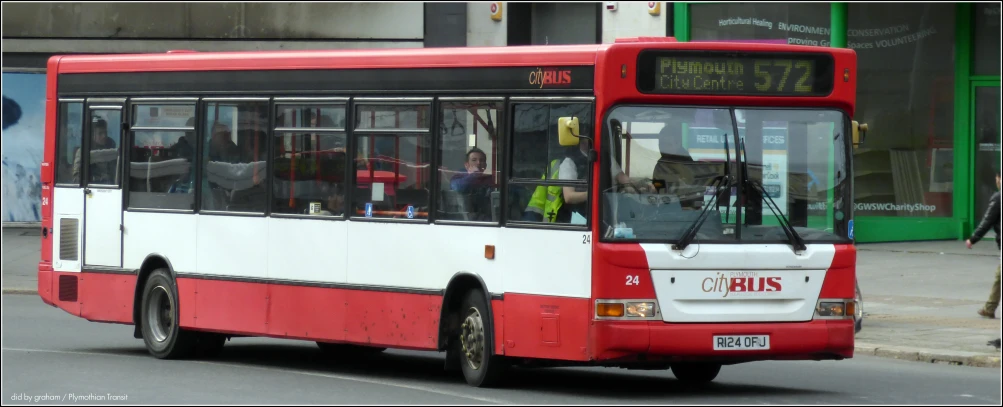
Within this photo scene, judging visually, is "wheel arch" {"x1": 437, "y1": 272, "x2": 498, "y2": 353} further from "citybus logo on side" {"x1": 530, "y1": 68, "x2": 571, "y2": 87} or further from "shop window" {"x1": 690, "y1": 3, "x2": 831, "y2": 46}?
"shop window" {"x1": 690, "y1": 3, "x2": 831, "y2": 46}

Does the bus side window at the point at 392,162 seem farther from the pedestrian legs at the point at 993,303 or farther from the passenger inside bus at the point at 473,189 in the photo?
the pedestrian legs at the point at 993,303

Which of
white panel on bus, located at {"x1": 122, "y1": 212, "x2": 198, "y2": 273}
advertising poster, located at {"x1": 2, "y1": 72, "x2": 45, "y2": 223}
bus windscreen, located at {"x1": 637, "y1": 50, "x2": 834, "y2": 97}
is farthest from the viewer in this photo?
advertising poster, located at {"x1": 2, "y1": 72, "x2": 45, "y2": 223}

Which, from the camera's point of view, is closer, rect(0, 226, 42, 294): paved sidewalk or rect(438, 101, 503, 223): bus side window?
rect(438, 101, 503, 223): bus side window

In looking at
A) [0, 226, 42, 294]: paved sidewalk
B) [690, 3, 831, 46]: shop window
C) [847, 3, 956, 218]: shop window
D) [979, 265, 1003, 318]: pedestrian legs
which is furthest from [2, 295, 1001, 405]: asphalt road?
[847, 3, 956, 218]: shop window

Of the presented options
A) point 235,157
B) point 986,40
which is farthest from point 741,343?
point 986,40

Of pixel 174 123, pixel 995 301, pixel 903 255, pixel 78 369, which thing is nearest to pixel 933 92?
pixel 903 255

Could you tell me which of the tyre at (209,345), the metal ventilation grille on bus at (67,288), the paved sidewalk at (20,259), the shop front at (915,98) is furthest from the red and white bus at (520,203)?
the shop front at (915,98)

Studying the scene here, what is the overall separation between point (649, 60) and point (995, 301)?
25.6 feet

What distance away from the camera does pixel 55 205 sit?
15.6m

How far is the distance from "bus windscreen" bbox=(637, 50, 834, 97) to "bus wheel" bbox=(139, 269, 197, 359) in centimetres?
541

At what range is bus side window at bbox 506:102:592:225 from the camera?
1091 centimetres

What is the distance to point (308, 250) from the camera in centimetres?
1319

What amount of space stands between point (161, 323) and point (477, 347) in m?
4.17

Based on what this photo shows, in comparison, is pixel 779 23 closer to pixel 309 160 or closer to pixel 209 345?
pixel 209 345
